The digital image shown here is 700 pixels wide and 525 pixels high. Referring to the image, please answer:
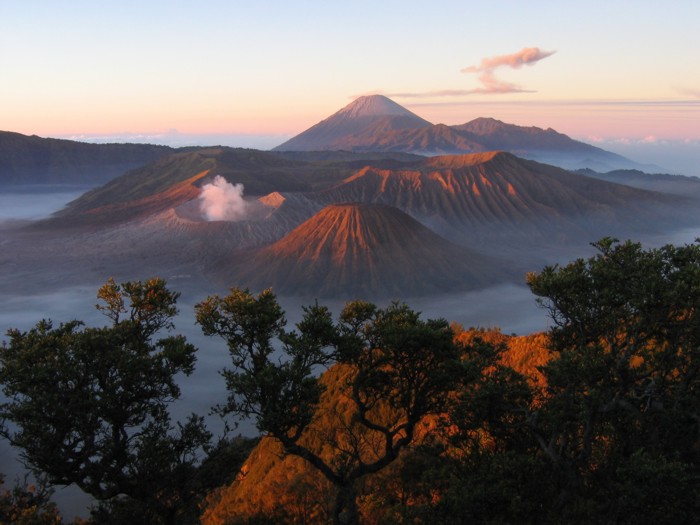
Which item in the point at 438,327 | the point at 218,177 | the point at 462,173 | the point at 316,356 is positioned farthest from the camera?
the point at 462,173

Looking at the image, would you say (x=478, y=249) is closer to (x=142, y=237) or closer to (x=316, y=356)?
(x=142, y=237)

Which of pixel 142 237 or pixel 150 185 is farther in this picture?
pixel 150 185

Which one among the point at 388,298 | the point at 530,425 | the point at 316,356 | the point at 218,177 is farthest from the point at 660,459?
the point at 218,177

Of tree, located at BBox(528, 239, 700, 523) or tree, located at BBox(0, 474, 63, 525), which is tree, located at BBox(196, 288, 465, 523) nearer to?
tree, located at BBox(528, 239, 700, 523)

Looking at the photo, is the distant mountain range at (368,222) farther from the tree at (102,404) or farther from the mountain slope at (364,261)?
the tree at (102,404)

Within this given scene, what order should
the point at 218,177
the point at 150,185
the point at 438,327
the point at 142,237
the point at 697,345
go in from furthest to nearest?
the point at 150,185, the point at 218,177, the point at 142,237, the point at 438,327, the point at 697,345

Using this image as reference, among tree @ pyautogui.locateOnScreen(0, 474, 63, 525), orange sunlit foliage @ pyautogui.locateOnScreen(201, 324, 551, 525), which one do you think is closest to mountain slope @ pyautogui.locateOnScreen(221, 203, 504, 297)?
orange sunlit foliage @ pyautogui.locateOnScreen(201, 324, 551, 525)

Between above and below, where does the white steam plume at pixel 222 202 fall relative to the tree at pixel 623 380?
above

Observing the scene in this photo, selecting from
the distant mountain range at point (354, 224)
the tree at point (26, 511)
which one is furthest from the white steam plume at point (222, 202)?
the tree at point (26, 511)
